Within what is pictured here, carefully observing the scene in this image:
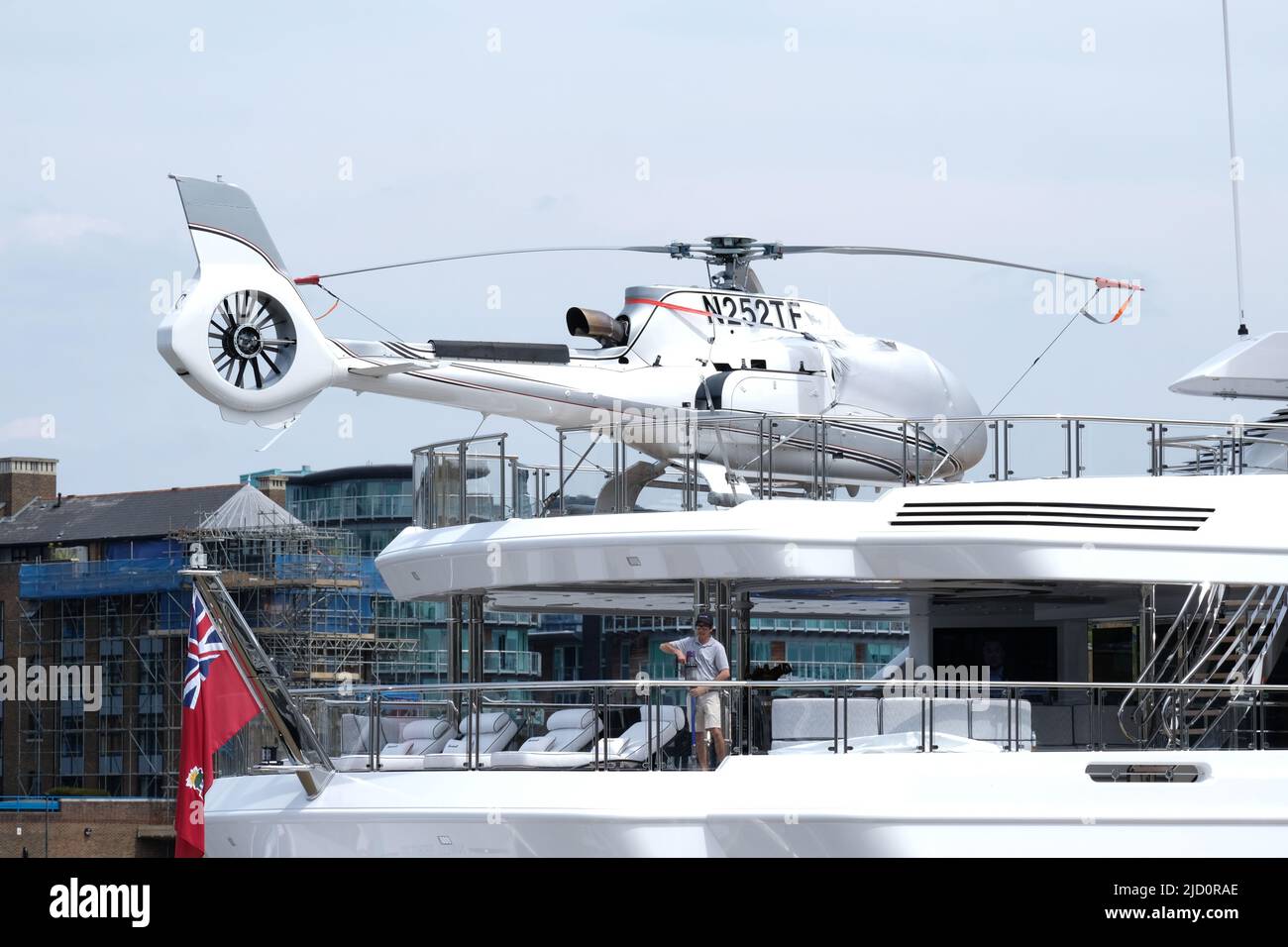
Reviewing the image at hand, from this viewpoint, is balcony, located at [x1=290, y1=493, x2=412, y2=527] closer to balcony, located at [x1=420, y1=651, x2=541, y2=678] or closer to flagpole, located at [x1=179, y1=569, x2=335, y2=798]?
balcony, located at [x1=420, y1=651, x2=541, y2=678]

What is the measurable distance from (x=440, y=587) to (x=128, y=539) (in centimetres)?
7126

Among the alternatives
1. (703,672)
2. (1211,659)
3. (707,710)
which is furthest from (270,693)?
(1211,659)

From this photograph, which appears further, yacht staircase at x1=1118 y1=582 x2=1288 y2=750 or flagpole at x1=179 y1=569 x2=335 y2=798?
flagpole at x1=179 y1=569 x2=335 y2=798

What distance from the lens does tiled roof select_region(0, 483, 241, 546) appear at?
8850 cm

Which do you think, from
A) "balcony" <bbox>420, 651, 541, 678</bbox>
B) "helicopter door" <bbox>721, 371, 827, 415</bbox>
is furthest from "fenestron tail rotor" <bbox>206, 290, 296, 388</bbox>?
"balcony" <bbox>420, 651, 541, 678</bbox>

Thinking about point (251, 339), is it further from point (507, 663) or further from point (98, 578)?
point (98, 578)

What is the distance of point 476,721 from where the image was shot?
18156 mm

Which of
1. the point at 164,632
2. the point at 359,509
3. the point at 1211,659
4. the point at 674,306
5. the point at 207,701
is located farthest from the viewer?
the point at 359,509

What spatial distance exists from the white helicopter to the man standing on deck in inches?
227

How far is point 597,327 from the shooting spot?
87.6 feet

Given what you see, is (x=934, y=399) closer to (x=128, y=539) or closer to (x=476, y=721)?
(x=476, y=721)

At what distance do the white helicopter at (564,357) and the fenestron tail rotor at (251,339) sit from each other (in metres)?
0.02

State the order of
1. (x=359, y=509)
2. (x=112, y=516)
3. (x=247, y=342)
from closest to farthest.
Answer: (x=247, y=342)
(x=112, y=516)
(x=359, y=509)

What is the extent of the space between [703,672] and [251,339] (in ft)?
31.7
